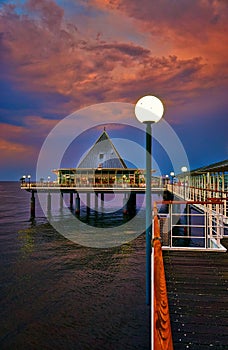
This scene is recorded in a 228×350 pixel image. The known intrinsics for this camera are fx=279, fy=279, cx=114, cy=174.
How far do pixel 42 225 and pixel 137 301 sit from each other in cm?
2006

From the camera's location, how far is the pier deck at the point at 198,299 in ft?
10.9

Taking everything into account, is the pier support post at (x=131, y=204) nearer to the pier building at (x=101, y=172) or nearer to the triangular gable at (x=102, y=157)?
the pier building at (x=101, y=172)

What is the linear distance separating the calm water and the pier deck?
406 cm

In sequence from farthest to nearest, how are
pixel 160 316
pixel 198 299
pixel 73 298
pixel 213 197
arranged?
pixel 213 197 → pixel 73 298 → pixel 198 299 → pixel 160 316

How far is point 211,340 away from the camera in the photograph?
10.8 ft

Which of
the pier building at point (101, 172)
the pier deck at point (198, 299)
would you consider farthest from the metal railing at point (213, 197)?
the pier building at point (101, 172)

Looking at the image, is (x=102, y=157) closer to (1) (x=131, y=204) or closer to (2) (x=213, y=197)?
(1) (x=131, y=204)

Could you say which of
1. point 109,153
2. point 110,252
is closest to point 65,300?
point 110,252

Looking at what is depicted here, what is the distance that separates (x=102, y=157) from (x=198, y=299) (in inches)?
1778

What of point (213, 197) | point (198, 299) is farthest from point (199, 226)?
point (213, 197)

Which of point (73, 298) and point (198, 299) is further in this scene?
point (73, 298)

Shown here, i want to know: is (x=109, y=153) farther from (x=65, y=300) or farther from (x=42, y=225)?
(x=65, y=300)

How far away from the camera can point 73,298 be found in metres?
11.0

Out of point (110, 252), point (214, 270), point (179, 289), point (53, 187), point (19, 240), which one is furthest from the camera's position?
point (53, 187)
